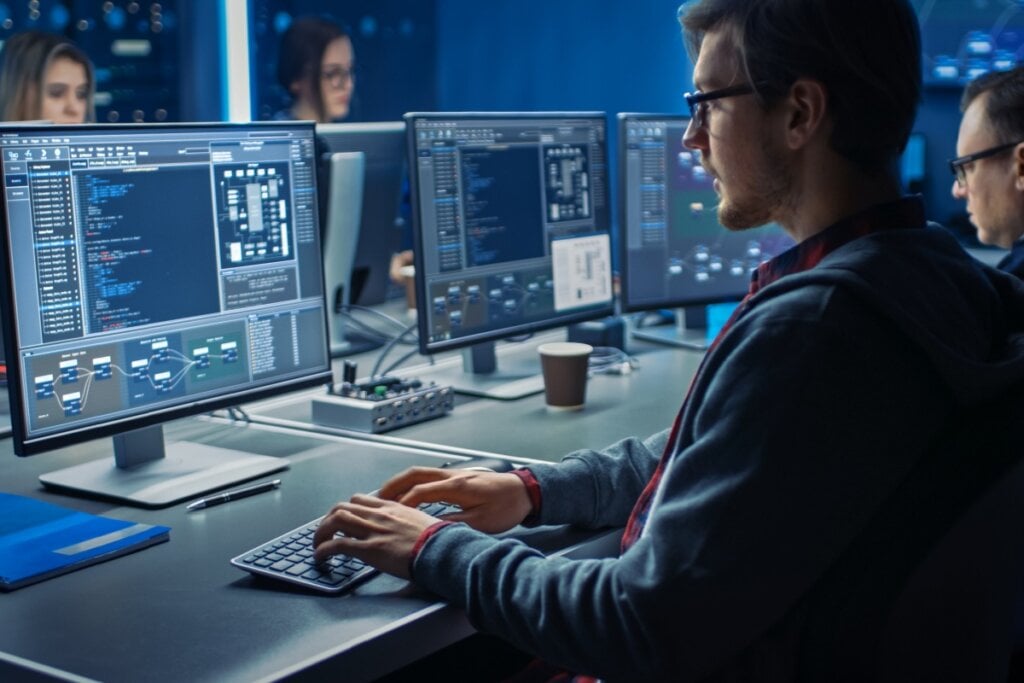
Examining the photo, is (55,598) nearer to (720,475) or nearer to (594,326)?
(720,475)

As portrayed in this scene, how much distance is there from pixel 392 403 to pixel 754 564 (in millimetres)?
1066

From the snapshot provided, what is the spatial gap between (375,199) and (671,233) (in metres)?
0.72

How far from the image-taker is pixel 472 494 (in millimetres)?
1444

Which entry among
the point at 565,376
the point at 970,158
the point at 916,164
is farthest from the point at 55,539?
the point at 916,164

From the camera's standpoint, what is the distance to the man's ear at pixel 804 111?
1191 mm

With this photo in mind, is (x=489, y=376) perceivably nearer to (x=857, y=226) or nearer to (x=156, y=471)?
(x=156, y=471)

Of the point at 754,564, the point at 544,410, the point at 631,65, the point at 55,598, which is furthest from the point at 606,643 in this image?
the point at 631,65

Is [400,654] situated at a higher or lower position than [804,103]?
lower

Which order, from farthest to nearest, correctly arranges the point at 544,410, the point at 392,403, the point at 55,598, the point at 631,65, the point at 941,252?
the point at 631,65 → the point at 544,410 → the point at 392,403 → the point at 55,598 → the point at 941,252

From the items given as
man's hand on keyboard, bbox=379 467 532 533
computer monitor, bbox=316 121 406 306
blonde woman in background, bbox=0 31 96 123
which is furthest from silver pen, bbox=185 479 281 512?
blonde woman in background, bbox=0 31 96 123

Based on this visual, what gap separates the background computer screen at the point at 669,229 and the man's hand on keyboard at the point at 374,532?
1366 millimetres

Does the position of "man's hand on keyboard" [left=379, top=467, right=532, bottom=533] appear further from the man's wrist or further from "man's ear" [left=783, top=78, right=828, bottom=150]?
"man's ear" [left=783, top=78, right=828, bottom=150]

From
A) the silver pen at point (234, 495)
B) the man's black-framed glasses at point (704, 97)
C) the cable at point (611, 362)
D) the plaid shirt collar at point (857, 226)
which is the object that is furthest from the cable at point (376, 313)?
the plaid shirt collar at point (857, 226)

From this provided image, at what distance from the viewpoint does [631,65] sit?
393 cm
